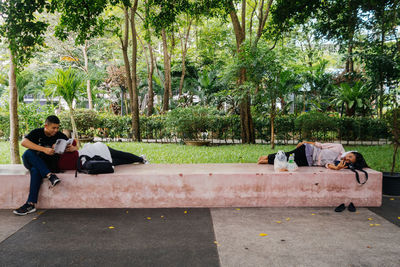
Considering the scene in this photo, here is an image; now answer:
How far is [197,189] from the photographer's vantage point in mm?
4789

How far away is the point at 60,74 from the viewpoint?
10.6 m

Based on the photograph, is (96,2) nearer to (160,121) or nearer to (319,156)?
(319,156)

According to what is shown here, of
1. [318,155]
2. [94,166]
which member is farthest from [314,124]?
[94,166]

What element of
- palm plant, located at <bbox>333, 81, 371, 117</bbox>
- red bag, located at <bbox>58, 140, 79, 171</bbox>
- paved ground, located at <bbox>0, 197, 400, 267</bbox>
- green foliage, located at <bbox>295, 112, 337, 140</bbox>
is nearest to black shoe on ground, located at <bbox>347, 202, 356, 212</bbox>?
paved ground, located at <bbox>0, 197, 400, 267</bbox>

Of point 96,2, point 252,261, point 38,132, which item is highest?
point 96,2

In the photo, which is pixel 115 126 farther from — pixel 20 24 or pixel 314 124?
pixel 20 24

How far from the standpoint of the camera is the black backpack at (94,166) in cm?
466

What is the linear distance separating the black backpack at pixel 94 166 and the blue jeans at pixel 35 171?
1.47 feet

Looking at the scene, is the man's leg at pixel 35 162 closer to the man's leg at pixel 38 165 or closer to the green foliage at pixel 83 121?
the man's leg at pixel 38 165

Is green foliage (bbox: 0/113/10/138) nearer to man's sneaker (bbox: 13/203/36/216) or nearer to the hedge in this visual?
the hedge

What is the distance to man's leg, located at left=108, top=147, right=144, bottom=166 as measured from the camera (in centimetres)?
549

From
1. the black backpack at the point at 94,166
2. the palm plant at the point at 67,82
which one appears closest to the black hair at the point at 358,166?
the black backpack at the point at 94,166

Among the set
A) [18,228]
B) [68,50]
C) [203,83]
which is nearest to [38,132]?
[18,228]

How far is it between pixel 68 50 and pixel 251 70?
17.2m
